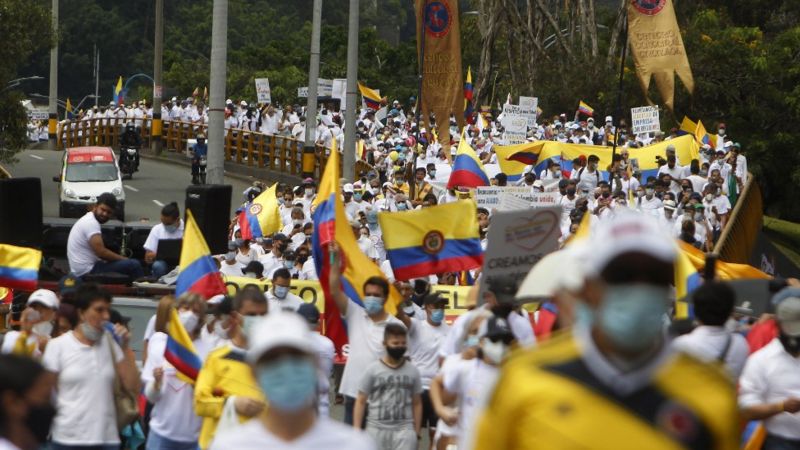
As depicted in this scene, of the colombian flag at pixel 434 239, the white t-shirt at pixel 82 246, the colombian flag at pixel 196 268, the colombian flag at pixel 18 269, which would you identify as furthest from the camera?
the white t-shirt at pixel 82 246

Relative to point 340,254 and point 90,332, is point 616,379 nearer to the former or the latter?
point 90,332

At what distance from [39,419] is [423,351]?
6.51 metres

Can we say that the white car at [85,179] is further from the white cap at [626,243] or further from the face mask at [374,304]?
the white cap at [626,243]

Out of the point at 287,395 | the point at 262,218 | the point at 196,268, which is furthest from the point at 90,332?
the point at 262,218

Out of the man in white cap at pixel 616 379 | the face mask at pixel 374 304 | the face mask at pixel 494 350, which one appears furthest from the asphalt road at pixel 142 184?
the man in white cap at pixel 616 379

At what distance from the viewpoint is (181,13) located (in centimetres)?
10181

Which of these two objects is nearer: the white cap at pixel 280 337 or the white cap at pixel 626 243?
the white cap at pixel 626 243

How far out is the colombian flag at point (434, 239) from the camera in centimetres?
1370

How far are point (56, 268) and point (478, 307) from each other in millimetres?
8373

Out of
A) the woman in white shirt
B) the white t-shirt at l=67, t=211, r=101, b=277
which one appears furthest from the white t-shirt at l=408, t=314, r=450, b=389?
the white t-shirt at l=67, t=211, r=101, b=277

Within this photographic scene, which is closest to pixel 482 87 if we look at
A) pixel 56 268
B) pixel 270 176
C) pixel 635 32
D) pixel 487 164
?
pixel 270 176

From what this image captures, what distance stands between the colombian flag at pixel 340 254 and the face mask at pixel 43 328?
2.61m

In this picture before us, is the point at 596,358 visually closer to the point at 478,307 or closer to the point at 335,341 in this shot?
the point at 478,307

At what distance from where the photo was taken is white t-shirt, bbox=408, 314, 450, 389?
38.0 feet
